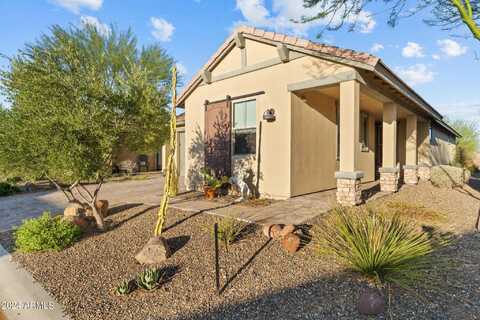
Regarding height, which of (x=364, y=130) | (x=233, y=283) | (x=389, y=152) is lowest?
(x=233, y=283)

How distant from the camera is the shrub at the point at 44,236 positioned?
4.07 meters

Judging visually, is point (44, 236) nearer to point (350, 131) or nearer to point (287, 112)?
point (287, 112)

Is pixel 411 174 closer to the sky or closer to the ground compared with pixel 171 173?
closer to the ground

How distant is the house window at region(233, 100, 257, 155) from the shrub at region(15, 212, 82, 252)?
4769mm

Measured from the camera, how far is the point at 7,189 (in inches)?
394

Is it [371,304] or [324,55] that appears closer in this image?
[371,304]

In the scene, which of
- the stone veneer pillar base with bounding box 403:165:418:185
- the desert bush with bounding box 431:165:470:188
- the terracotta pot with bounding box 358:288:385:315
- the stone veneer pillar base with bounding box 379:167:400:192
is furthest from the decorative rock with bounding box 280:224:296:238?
the desert bush with bounding box 431:165:470:188

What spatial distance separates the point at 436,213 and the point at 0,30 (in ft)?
38.3

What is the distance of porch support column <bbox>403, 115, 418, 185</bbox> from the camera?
964 centimetres

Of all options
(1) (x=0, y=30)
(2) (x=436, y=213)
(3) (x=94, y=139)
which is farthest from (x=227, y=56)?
(2) (x=436, y=213)

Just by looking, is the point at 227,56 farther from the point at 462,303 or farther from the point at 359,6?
the point at 462,303

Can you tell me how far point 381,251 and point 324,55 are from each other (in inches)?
177

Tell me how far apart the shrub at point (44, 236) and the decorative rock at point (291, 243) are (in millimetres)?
3578

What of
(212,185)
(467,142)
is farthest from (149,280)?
(467,142)
